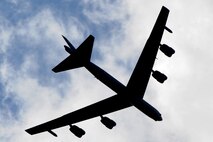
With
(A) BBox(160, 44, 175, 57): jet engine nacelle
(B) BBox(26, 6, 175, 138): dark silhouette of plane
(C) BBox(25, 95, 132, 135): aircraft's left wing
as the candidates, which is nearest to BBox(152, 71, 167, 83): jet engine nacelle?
(B) BBox(26, 6, 175, 138): dark silhouette of plane

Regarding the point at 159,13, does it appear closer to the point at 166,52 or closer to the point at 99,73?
the point at 166,52

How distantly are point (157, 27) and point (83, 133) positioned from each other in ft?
57.4

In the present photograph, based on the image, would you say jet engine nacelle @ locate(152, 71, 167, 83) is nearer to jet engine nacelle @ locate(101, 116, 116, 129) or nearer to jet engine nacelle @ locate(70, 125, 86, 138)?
jet engine nacelle @ locate(101, 116, 116, 129)

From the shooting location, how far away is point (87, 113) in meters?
52.0

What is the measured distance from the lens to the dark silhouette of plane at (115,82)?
4471 cm

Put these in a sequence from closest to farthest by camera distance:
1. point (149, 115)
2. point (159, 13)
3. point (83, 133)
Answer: point (159, 13)
point (149, 115)
point (83, 133)

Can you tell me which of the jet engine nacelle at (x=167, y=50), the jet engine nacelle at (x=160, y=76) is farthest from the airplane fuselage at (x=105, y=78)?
the jet engine nacelle at (x=167, y=50)

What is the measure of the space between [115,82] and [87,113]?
21.2ft

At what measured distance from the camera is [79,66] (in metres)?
52.2

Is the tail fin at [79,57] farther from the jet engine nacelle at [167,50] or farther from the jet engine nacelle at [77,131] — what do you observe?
the jet engine nacelle at [167,50]

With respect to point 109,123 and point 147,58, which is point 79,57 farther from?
point 147,58

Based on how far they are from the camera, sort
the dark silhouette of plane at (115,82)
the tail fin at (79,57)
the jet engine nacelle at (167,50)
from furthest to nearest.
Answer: the tail fin at (79,57) → the dark silhouette of plane at (115,82) → the jet engine nacelle at (167,50)

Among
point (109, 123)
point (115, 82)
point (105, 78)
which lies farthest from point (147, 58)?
point (109, 123)

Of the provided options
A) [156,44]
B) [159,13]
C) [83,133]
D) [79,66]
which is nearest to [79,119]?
[83,133]
